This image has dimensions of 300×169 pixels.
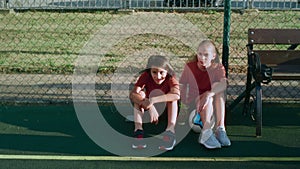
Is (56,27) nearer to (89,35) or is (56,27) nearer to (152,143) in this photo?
(89,35)

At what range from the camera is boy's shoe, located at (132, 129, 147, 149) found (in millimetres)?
4272

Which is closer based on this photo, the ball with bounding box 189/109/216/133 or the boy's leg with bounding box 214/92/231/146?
the boy's leg with bounding box 214/92/231/146

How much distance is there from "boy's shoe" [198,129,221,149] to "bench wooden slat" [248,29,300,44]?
4.15 ft

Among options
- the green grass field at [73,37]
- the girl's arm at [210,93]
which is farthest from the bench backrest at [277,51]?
the green grass field at [73,37]

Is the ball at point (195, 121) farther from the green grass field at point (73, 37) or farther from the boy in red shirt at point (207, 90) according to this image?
the green grass field at point (73, 37)

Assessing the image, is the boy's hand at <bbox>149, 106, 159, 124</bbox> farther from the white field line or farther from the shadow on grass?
the white field line

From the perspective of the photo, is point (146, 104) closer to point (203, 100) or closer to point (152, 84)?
point (152, 84)

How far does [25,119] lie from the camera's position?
498 centimetres

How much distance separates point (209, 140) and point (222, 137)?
142mm

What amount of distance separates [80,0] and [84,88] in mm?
8395

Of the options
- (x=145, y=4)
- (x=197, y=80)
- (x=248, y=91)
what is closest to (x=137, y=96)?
(x=197, y=80)

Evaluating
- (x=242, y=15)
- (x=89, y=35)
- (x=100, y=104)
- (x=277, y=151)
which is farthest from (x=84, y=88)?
(x=242, y=15)

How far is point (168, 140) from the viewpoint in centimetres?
429

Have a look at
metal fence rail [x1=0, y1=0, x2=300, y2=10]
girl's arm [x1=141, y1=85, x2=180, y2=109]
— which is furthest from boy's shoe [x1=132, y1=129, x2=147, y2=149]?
metal fence rail [x1=0, y1=0, x2=300, y2=10]
